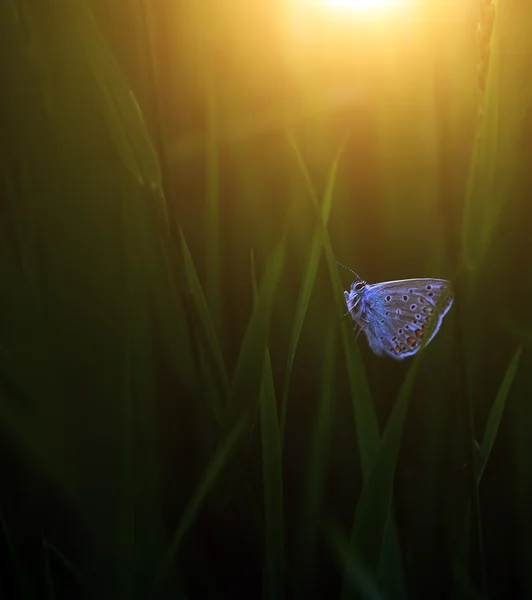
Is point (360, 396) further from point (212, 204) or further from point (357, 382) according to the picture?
point (212, 204)

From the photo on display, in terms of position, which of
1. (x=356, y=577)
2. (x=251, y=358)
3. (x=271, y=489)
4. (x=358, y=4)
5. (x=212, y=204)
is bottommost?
(x=356, y=577)

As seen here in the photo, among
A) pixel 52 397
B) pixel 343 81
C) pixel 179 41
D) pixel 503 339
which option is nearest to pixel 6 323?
pixel 52 397

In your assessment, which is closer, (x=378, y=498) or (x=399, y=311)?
(x=378, y=498)

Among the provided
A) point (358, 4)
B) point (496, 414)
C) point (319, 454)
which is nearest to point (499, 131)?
point (358, 4)

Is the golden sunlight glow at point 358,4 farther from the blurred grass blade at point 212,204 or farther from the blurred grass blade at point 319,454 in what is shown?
the blurred grass blade at point 319,454

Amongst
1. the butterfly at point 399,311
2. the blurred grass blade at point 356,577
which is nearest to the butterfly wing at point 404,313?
the butterfly at point 399,311

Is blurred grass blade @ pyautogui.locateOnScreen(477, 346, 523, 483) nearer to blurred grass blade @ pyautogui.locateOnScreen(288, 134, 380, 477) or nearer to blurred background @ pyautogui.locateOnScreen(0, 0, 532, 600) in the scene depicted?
blurred background @ pyautogui.locateOnScreen(0, 0, 532, 600)

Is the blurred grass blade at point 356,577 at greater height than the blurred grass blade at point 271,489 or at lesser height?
lesser
